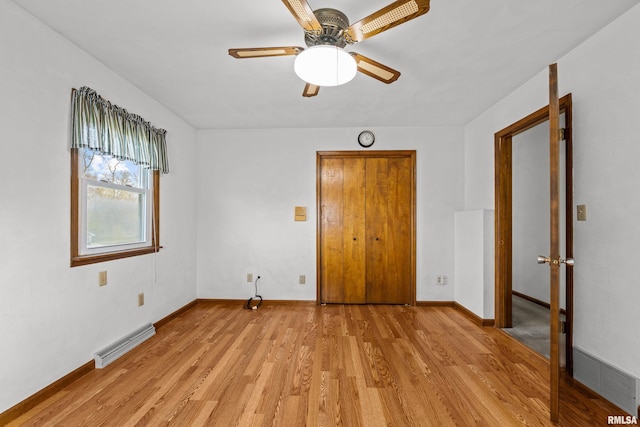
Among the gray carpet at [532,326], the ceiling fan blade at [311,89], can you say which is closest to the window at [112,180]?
the ceiling fan blade at [311,89]

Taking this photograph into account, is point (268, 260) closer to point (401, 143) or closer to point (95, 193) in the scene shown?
point (95, 193)

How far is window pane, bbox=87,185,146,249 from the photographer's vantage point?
8.06 ft

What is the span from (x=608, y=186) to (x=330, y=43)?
A: 2065mm

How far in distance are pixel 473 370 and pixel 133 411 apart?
244 cm

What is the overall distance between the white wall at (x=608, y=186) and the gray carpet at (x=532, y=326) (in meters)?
0.50

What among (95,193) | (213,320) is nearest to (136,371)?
(213,320)

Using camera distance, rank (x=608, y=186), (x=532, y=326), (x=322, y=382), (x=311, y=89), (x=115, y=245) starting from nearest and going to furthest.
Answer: (x=608, y=186)
(x=322, y=382)
(x=311, y=89)
(x=115, y=245)
(x=532, y=326)

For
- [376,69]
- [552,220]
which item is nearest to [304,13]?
[376,69]

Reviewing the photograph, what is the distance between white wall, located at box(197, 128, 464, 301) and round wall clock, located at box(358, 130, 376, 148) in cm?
8

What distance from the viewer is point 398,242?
4066 millimetres

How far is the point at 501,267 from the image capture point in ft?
10.6

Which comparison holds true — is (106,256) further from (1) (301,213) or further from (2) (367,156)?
(2) (367,156)

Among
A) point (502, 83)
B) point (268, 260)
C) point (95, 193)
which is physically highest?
point (502, 83)

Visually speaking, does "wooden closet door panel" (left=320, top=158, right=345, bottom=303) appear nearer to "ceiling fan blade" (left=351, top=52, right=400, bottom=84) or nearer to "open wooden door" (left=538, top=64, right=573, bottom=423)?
"ceiling fan blade" (left=351, top=52, right=400, bottom=84)
